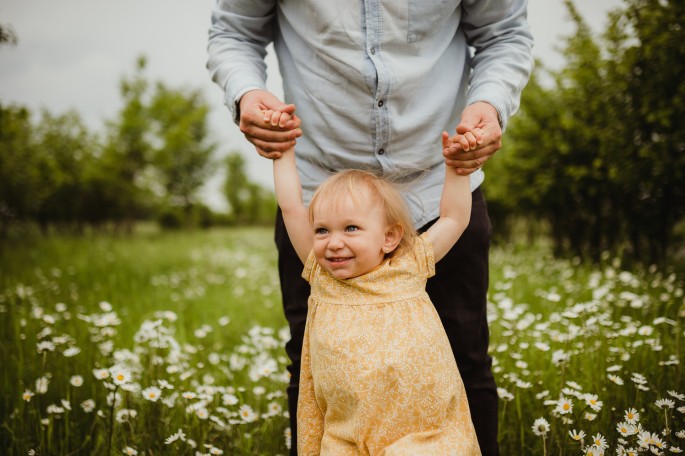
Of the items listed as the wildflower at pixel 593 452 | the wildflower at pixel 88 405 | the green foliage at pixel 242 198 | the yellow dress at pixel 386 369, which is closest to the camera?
the yellow dress at pixel 386 369

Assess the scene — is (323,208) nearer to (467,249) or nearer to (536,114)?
(467,249)

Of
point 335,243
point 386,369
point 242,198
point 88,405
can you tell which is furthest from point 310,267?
point 242,198

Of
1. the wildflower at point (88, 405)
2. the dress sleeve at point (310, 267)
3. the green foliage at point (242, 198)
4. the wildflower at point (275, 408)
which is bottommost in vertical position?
the wildflower at point (275, 408)

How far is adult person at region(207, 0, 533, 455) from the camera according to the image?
65.4 inches

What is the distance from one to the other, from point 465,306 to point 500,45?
96cm

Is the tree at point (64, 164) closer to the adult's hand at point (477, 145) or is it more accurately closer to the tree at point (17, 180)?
the tree at point (17, 180)

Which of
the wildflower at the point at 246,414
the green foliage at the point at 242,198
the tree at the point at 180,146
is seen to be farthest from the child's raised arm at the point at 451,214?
the green foliage at the point at 242,198

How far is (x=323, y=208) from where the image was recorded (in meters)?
1.61

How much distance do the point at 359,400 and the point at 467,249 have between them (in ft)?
2.26

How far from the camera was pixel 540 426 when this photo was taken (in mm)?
1971

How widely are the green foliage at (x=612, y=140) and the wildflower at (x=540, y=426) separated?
3.16 meters

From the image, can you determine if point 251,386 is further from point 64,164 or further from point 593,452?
point 64,164

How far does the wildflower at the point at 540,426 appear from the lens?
190 cm

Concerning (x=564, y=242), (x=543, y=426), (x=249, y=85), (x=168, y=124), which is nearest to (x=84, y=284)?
(x=249, y=85)
